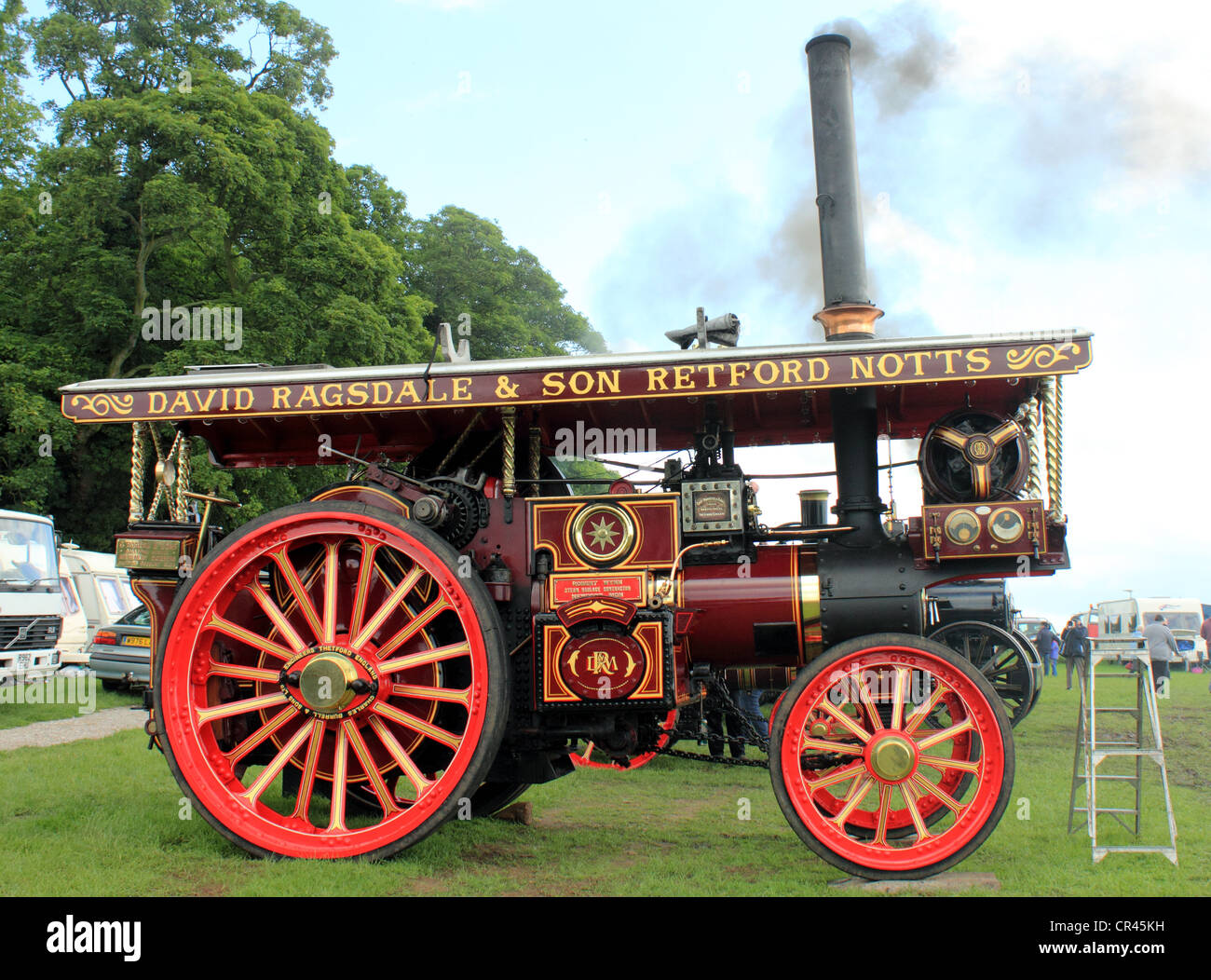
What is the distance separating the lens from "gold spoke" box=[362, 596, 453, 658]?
5.63 meters

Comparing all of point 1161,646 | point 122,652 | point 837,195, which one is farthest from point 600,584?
point 1161,646

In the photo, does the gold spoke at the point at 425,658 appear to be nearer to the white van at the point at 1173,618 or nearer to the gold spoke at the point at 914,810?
the gold spoke at the point at 914,810

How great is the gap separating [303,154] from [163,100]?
2887 millimetres

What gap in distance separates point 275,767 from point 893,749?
3317 mm

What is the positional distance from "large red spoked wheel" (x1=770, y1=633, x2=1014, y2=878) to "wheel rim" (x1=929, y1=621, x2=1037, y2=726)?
19.7ft

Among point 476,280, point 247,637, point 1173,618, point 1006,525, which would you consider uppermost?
point 476,280

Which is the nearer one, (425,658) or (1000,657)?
(425,658)

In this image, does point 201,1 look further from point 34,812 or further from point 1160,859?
point 1160,859

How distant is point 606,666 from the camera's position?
5484mm

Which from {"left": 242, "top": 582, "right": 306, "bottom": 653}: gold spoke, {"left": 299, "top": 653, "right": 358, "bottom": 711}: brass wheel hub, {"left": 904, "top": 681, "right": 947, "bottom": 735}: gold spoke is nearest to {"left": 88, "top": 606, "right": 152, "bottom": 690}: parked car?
{"left": 242, "top": 582, "right": 306, "bottom": 653}: gold spoke

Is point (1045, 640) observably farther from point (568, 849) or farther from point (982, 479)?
point (568, 849)

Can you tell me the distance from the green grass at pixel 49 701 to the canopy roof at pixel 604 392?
8.46 meters

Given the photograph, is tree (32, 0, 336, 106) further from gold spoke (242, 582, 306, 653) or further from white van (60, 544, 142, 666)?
gold spoke (242, 582, 306, 653)

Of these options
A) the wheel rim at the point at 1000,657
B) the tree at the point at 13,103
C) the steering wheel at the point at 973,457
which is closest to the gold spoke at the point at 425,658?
the steering wheel at the point at 973,457
